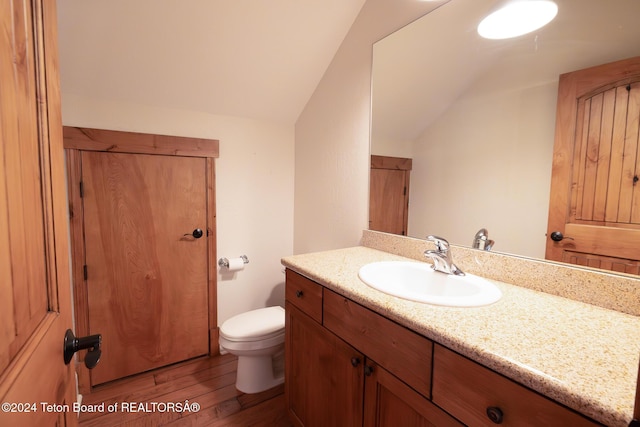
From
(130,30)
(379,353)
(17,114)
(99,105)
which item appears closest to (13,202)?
(17,114)

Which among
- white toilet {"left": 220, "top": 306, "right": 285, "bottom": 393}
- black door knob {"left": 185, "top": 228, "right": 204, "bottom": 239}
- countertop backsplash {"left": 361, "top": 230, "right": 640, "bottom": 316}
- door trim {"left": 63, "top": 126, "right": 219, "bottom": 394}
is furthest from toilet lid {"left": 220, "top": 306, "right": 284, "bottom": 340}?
countertop backsplash {"left": 361, "top": 230, "right": 640, "bottom": 316}

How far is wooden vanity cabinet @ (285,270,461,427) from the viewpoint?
0.76m

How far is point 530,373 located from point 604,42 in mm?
1032

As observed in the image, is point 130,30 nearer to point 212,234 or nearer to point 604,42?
point 212,234

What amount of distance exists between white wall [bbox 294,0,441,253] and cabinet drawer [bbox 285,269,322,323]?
1.90 feet

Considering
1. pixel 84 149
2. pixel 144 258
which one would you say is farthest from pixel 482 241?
pixel 84 149

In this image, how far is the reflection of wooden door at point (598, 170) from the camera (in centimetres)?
81

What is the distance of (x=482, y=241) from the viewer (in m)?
1.15

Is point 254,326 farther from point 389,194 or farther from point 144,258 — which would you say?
point 389,194

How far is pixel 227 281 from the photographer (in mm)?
2174

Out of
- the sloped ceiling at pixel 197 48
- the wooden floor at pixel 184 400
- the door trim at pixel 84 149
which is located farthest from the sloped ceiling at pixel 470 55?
the wooden floor at pixel 184 400

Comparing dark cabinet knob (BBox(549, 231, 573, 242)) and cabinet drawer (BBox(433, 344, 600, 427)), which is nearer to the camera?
cabinet drawer (BBox(433, 344, 600, 427))

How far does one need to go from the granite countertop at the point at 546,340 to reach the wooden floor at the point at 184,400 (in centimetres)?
115

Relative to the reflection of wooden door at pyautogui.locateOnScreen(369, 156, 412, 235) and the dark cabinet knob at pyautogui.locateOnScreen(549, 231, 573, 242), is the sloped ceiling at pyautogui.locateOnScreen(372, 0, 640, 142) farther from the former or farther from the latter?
the dark cabinet knob at pyautogui.locateOnScreen(549, 231, 573, 242)
